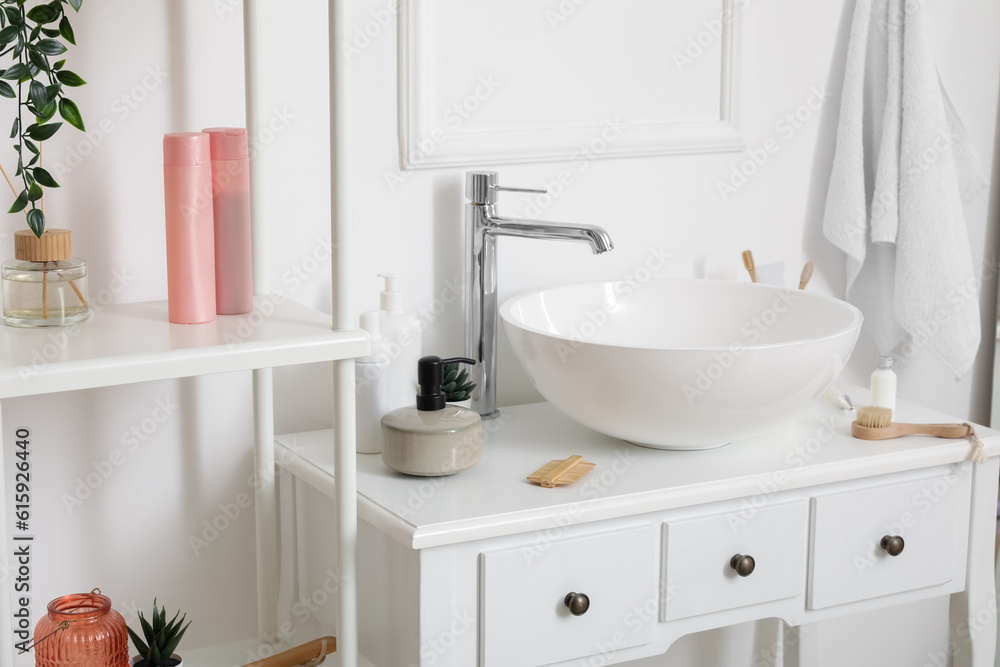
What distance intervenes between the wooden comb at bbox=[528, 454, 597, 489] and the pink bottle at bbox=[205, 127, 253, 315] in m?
0.35

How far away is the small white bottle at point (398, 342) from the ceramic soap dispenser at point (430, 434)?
3.5 inches

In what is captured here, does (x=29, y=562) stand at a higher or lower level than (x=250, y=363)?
lower

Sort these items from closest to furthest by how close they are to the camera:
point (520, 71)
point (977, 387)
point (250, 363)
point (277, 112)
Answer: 1. point (250, 363)
2. point (277, 112)
3. point (520, 71)
4. point (977, 387)

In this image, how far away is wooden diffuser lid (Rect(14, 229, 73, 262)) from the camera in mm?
973

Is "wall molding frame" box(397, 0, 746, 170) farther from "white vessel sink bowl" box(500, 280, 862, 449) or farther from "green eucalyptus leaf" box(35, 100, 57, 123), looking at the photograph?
"green eucalyptus leaf" box(35, 100, 57, 123)

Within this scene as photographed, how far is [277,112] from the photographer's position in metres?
1.26

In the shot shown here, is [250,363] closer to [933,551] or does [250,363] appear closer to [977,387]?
[933,551]

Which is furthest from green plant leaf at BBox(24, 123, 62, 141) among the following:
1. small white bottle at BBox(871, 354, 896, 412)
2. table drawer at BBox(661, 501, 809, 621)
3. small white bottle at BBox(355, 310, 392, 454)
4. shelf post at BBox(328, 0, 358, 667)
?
small white bottle at BBox(871, 354, 896, 412)

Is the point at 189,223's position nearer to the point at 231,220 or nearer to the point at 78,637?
the point at 231,220

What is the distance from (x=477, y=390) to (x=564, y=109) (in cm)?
39

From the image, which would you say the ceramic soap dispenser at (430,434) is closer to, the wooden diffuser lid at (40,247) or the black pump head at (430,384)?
the black pump head at (430,384)

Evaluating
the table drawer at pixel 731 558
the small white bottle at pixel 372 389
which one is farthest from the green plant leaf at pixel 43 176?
the table drawer at pixel 731 558

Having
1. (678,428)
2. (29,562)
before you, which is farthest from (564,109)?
(29,562)

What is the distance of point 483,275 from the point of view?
1.33 metres
